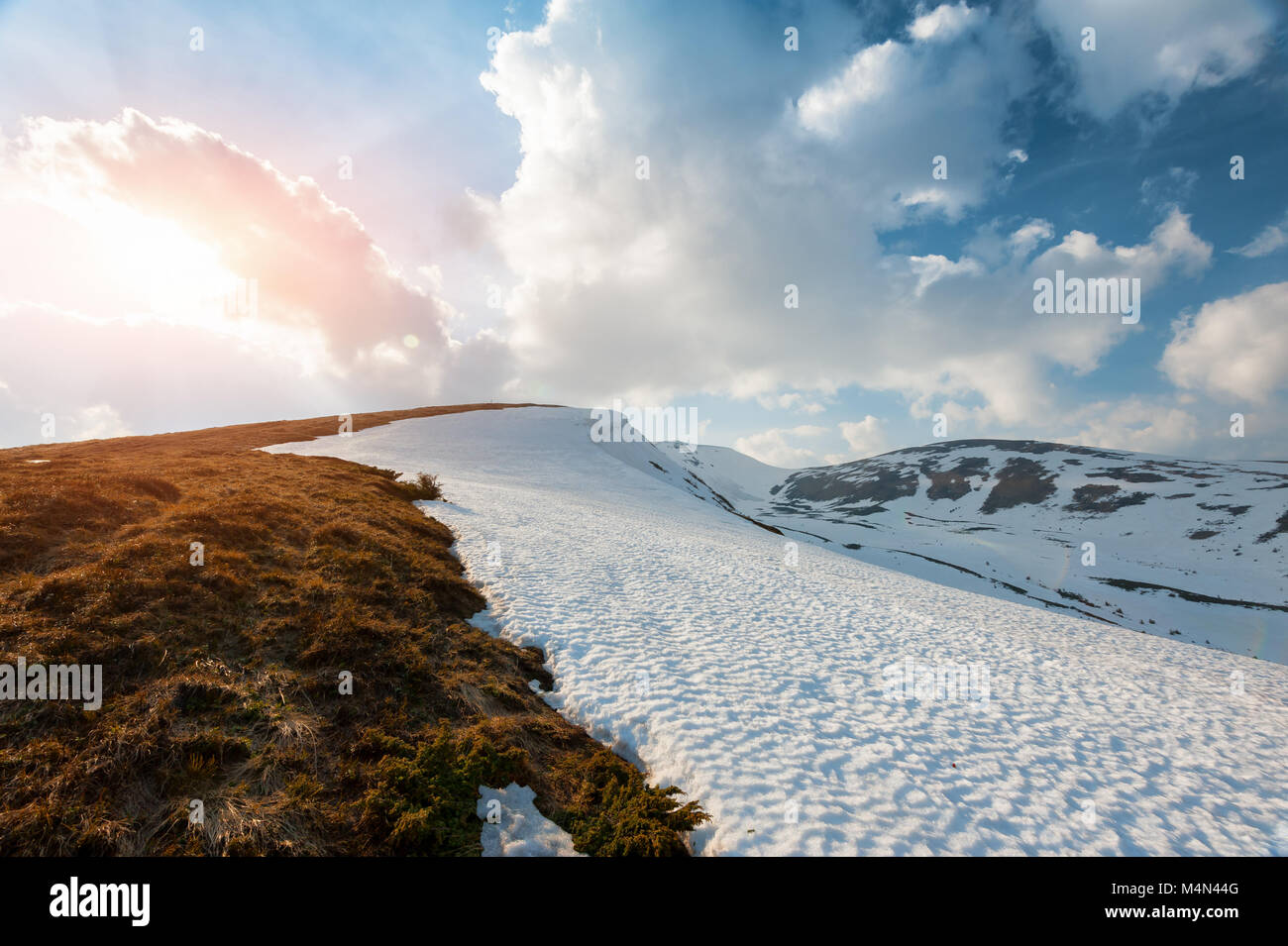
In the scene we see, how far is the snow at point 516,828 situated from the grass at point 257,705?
0.16m

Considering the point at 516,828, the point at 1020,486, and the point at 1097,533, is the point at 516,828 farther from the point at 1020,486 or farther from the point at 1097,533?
the point at 1020,486

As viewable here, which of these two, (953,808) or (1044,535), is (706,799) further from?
(1044,535)

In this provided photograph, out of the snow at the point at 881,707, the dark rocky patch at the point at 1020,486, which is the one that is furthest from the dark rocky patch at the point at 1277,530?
the snow at the point at 881,707

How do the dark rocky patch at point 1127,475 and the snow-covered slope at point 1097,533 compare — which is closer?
the snow-covered slope at point 1097,533

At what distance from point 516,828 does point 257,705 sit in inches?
158

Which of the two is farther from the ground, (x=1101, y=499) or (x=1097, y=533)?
(x=1101, y=499)

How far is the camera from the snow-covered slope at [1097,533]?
4347cm

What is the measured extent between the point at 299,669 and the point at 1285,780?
18768mm

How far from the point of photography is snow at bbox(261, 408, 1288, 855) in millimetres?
7000

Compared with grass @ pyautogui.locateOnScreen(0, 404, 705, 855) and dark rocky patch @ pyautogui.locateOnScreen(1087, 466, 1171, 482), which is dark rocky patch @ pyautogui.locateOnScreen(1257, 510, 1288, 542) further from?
grass @ pyautogui.locateOnScreen(0, 404, 705, 855)

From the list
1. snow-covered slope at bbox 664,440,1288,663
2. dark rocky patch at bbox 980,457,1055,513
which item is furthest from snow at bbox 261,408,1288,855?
dark rocky patch at bbox 980,457,1055,513

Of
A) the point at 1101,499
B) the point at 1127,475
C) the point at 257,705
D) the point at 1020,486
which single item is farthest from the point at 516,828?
the point at 1127,475

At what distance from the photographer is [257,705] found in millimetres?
6352

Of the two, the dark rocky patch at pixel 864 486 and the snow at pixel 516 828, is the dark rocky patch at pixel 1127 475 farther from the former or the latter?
the snow at pixel 516 828
